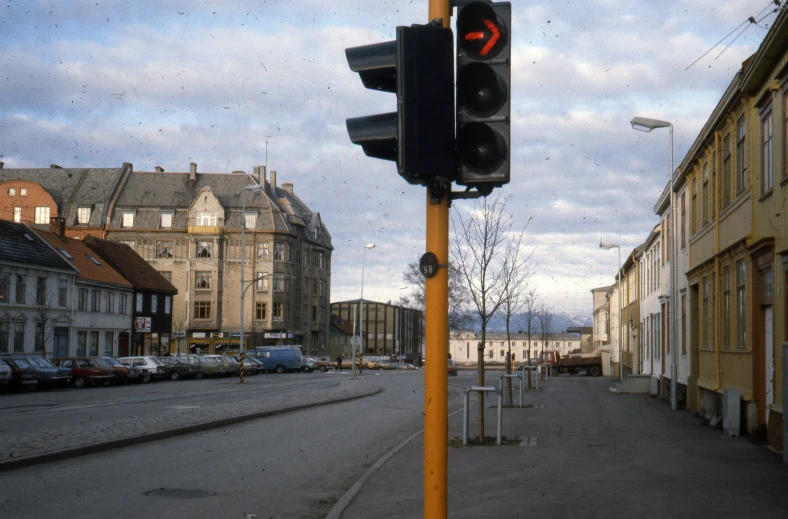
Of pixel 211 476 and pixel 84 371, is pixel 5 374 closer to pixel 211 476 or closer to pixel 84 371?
pixel 84 371

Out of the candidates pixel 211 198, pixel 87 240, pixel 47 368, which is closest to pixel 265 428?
pixel 47 368

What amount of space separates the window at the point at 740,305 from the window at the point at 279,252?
68852mm

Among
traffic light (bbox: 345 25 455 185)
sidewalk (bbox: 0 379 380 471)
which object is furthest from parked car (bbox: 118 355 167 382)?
traffic light (bbox: 345 25 455 185)

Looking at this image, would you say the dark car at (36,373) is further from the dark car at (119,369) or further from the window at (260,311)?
the window at (260,311)

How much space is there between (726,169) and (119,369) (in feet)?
111

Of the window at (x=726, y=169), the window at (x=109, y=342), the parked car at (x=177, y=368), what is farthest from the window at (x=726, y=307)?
the window at (x=109, y=342)

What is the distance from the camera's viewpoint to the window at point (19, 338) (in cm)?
5038

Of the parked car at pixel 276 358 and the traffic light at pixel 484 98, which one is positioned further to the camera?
the parked car at pixel 276 358

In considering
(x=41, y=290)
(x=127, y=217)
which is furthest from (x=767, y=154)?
(x=127, y=217)

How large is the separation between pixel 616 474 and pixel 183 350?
78.0 meters

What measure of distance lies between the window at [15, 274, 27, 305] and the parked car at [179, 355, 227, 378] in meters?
10.6

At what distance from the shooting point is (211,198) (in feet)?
282

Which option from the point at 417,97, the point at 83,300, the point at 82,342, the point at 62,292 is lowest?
the point at 82,342

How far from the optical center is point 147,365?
50.8 metres
